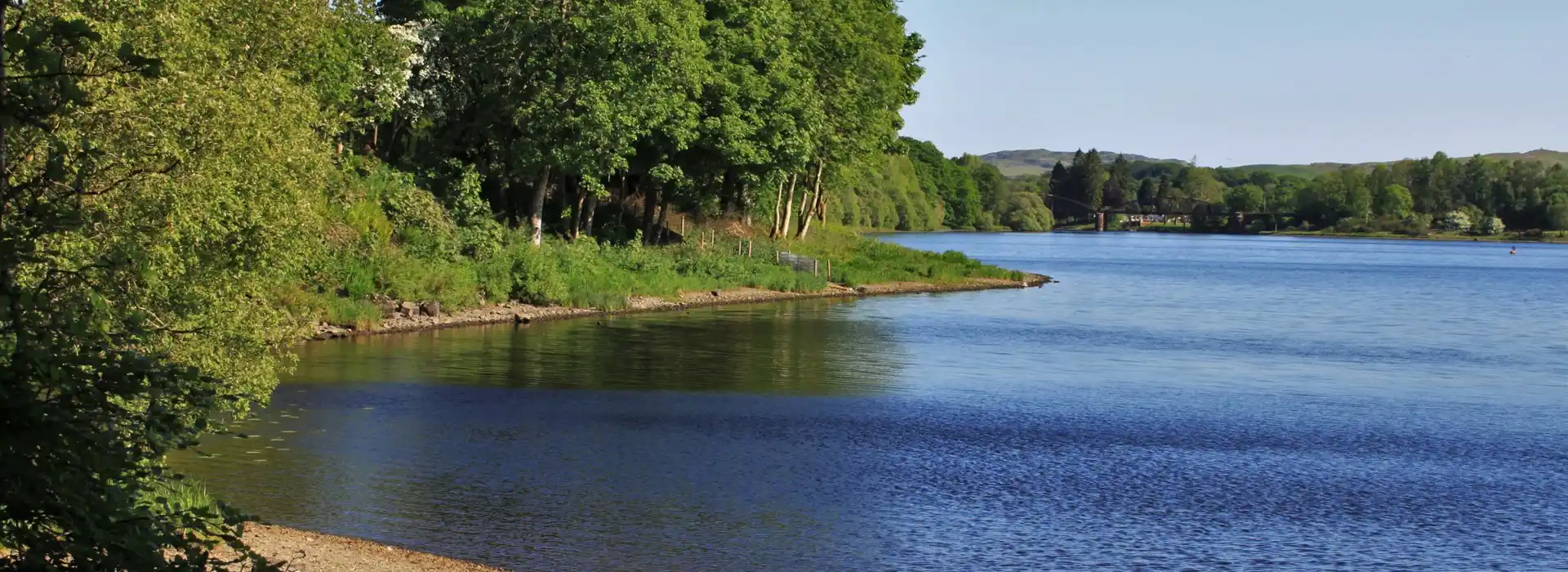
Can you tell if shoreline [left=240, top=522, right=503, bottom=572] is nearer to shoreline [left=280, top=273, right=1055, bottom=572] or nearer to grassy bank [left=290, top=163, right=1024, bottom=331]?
shoreline [left=280, top=273, right=1055, bottom=572]

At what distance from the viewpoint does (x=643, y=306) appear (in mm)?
54438

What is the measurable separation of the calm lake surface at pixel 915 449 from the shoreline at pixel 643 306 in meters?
1.10

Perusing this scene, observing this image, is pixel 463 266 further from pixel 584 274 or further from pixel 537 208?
pixel 537 208

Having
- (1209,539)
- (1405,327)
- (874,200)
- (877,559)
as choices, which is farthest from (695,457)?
(874,200)

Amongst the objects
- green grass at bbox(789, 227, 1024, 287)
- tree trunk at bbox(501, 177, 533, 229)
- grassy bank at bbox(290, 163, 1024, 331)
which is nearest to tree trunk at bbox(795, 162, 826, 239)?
green grass at bbox(789, 227, 1024, 287)

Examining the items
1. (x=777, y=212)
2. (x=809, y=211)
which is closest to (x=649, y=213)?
(x=777, y=212)

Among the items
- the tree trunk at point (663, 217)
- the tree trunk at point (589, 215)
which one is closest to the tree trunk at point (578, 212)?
the tree trunk at point (589, 215)

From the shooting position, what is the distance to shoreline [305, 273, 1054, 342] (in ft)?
142

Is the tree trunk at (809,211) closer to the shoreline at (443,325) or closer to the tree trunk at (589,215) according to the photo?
the shoreline at (443,325)

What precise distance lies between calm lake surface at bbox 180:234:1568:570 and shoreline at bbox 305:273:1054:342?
1.10m

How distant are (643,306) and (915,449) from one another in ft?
97.6

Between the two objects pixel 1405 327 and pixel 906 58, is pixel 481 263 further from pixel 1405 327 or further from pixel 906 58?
pixel 906 58

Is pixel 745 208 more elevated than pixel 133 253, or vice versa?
pixel 745 208

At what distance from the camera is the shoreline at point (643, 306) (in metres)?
43.3
